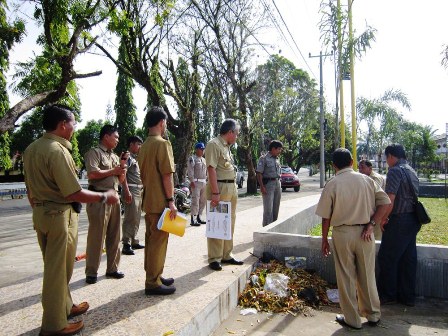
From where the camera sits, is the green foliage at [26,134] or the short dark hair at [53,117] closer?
the short dark hair at [53,117]

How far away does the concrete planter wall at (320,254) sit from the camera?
4.58 metres

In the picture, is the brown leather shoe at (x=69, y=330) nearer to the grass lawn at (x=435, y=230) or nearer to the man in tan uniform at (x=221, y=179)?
the man in tan uniform at (x=221, y=179)

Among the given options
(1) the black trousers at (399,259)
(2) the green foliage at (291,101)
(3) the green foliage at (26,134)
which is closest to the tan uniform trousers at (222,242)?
(1) the black trousers at (399,259)

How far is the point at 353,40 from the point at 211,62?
10.9 meters

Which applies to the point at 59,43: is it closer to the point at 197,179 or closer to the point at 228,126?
the point at 197,179

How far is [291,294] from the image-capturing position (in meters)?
4.51

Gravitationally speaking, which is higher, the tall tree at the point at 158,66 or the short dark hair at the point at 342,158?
the tall tree at the point at 158,66

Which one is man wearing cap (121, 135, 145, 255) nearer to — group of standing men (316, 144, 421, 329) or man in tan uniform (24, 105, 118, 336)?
man in tan uniform (24, 105, 118, 336)

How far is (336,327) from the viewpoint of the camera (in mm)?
3871

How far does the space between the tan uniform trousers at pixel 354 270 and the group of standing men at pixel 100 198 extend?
1577 mm

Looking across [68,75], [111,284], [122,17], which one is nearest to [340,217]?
[111,284]

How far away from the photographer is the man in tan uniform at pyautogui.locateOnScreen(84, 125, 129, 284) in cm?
404

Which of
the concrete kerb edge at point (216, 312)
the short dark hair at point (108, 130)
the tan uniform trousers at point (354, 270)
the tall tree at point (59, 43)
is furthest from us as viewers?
the tall tree at point (59, 43)

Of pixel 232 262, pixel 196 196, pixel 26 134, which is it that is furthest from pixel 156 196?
pixel 26 134
